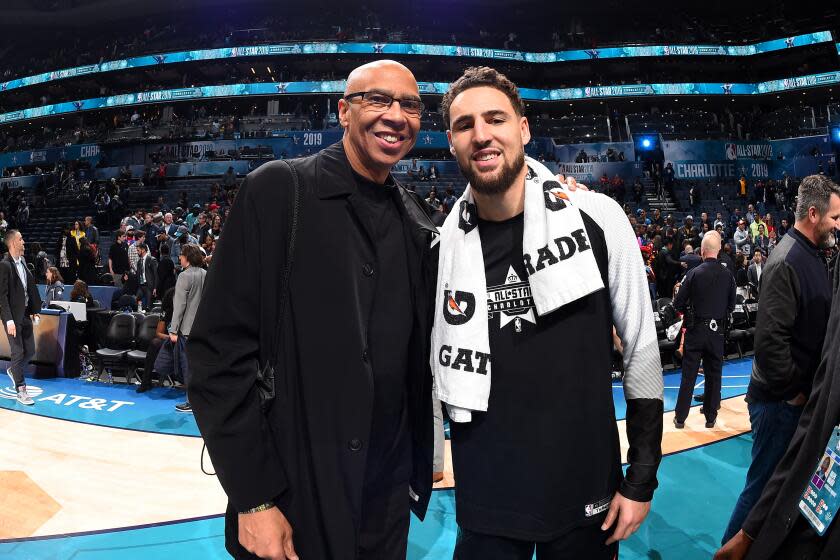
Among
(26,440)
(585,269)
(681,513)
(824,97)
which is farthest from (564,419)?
(824,97)

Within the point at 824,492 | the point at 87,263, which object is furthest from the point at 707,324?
the point at 87,263

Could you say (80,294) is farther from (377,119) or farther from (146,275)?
(377,119)

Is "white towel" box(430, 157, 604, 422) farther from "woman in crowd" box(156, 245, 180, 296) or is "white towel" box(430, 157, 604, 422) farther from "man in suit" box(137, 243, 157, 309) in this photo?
"man in suit" box(137, 243, 157, 309)

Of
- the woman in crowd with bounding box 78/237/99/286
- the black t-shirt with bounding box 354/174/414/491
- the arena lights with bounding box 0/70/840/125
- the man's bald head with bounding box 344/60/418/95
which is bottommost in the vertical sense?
the black t-shirt with bounding box 354/174/414/491

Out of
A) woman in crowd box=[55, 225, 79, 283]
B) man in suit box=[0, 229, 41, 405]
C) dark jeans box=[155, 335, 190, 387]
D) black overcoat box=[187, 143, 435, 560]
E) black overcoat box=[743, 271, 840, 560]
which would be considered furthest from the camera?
woman in crowd box=[55, 225, 79, 283]

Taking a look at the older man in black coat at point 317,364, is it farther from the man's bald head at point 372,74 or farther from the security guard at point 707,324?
the security guard at point 707,324

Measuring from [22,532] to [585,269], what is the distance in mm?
4155

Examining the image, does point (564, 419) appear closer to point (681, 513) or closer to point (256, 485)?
point (256, 485)

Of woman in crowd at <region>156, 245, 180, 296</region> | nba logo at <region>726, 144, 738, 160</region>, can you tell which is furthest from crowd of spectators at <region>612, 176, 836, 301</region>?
woman in crowd at <region>156, 245, 180, 296</region>

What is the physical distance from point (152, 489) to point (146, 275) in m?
7.24

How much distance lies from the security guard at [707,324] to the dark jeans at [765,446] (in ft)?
9.13

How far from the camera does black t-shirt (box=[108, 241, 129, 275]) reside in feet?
40.7

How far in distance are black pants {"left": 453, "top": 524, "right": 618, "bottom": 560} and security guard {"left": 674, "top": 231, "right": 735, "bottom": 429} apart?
15.0ft

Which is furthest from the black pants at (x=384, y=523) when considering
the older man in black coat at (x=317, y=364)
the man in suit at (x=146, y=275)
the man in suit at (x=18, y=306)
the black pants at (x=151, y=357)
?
the man in suit at (x=146, y=275)
